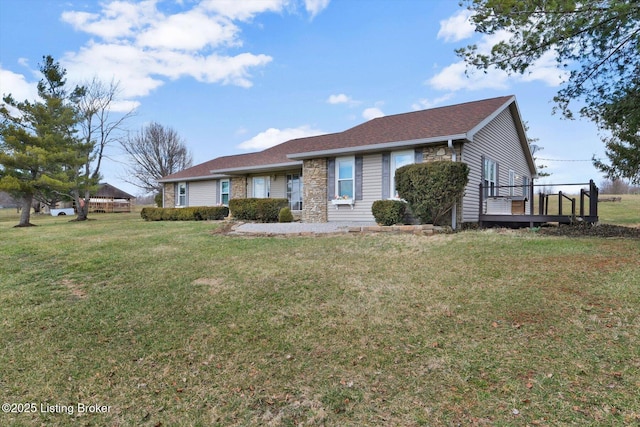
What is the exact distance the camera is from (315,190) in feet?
44.6

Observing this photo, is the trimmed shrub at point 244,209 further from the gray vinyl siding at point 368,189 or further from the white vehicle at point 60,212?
the white vehicle at point 60,212

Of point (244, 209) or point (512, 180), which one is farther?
point (244, 209)

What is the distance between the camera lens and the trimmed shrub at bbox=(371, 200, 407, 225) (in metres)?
10.6

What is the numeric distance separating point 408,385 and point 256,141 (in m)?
33.3

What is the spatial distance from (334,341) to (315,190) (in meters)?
10.1

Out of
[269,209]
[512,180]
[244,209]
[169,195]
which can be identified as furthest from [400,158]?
[169,195]

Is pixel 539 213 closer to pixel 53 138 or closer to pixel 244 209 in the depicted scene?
pixel 244 209

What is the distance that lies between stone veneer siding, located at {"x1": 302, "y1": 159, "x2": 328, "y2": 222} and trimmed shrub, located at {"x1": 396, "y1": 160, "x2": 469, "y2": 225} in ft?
11.9

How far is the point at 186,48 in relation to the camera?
13.9 meters

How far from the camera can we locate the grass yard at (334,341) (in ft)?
8.94

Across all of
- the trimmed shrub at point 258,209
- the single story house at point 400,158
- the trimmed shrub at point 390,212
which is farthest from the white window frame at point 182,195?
the trimmed shrub at point 390,212

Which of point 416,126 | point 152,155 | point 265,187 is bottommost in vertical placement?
point 265,187

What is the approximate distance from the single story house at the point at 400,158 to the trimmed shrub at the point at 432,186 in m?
1.04

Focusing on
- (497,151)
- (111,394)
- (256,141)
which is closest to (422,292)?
(111,394)
